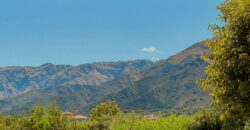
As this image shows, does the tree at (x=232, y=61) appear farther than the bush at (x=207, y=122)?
No

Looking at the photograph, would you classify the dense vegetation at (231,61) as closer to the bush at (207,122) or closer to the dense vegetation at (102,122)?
the bush at (207,122)

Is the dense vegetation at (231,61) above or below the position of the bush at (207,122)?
above

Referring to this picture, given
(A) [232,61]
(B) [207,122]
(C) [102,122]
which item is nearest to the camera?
(A) [232,61]

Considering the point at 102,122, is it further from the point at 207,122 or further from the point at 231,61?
the point at 231,61

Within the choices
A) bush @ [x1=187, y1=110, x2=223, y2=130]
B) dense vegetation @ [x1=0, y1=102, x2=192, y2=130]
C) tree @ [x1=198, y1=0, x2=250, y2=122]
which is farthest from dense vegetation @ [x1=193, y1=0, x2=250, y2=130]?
dense vegetation @ [x1=0, y1=102, x2=192, y2=130]

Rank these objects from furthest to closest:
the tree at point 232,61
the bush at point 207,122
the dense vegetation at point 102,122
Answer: the dense vegetation at point 102,122 → the bush at point 207,122 → the tree at point 232,61

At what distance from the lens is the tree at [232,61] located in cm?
1802

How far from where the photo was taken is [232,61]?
60.3 ft

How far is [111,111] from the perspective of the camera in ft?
318

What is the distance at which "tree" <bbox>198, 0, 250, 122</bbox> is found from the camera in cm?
1802

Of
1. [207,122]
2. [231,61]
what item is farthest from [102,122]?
[231,61]

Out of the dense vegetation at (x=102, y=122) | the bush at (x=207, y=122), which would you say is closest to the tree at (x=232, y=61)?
the bush at (x=207, y=122)

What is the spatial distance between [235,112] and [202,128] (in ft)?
40.2

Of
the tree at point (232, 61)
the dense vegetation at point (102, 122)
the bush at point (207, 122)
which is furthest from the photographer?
the dense vegetation at point (102, 122)
